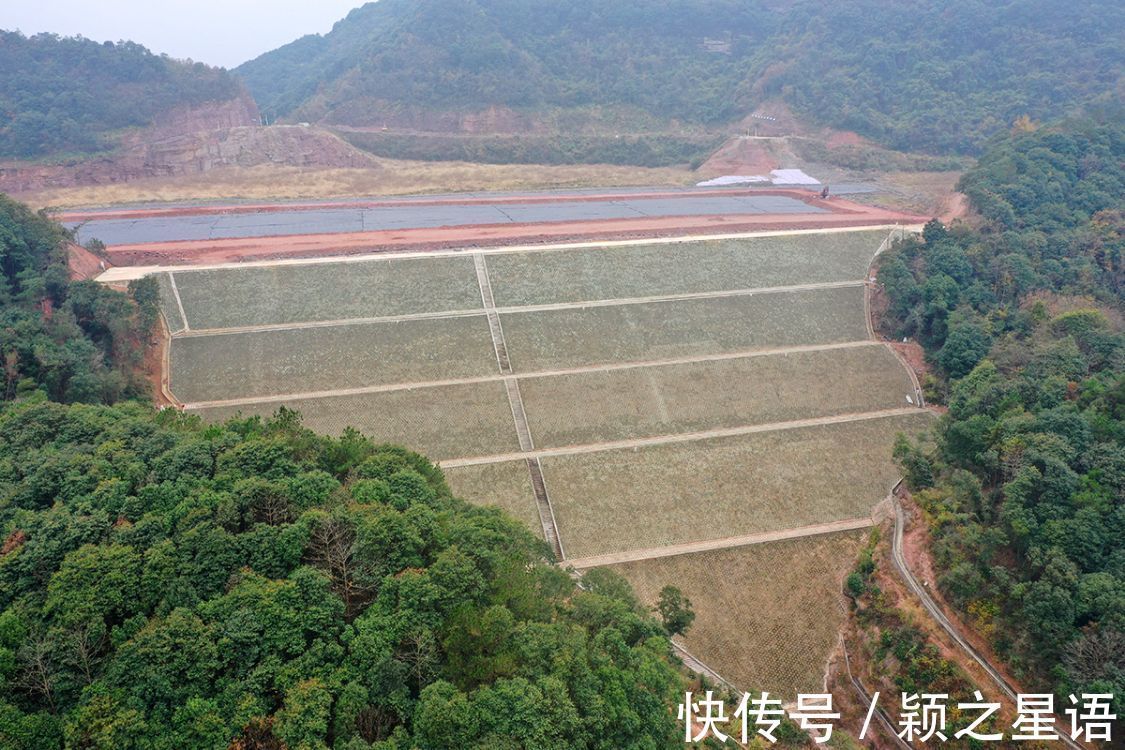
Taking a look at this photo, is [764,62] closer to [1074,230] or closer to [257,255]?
[1074,230]

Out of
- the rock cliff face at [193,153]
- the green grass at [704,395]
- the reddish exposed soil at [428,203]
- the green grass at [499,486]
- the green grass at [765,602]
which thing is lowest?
the green grass at [765,602]

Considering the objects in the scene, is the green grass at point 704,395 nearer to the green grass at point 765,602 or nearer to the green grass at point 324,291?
the green grass at point 765,602

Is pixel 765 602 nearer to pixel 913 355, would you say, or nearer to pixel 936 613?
pixel 936 613

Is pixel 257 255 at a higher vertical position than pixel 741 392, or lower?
higher

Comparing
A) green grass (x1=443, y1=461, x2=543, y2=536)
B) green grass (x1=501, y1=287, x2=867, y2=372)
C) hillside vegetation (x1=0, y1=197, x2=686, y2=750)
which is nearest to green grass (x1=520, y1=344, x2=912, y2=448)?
green grass (x1=501, y1=287, x2=867, y2=372)

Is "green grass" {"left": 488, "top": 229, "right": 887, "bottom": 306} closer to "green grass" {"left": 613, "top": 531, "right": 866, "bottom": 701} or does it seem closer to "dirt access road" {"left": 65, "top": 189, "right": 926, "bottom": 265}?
"dirt access road" {"left": 65, "top": 189, "right": 926, "bottom": 265}

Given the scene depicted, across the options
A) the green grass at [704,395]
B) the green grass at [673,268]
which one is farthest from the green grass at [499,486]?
the green grass at [673,268]

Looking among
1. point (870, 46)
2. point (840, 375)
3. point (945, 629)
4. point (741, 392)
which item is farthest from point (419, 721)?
point (870, 46)

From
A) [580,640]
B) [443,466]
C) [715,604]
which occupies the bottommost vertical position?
[715,604]
